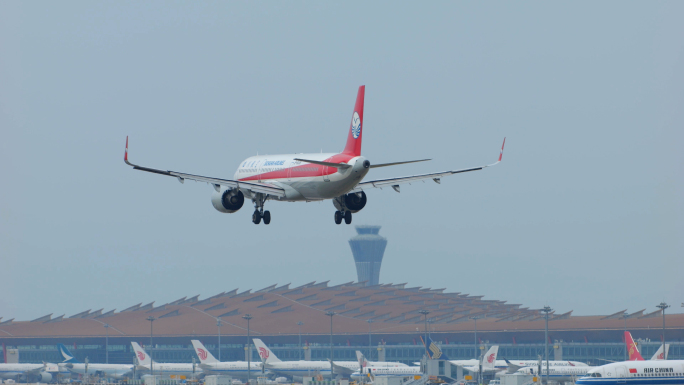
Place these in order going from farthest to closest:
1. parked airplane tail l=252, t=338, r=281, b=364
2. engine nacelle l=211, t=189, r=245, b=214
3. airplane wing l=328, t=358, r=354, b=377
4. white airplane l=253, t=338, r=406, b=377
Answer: parked airplane tail l=252, t=338, r=281, b=364
airplane wing l=328, t=358, r=354, b=377
white airplane l=253, t=338, r=406, b=377
engine nacelle l=211, t=189, r=245, b=214

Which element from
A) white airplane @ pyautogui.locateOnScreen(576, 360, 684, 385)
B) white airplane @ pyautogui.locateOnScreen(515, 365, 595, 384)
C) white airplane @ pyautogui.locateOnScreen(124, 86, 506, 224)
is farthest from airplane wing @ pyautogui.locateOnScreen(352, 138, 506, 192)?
white airplane @ pyautogui.locateOnScreen(515, 365, 595, 384)

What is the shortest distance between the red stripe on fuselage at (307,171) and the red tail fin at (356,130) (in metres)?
1.20

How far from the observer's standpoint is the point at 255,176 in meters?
71.1

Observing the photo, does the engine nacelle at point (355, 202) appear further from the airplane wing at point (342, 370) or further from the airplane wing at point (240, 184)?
the airplane wing at point (342, 370)

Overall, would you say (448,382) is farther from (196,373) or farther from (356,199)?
(356,199)

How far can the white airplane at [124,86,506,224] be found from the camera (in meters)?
62.8

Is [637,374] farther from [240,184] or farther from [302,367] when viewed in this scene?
[302,367]

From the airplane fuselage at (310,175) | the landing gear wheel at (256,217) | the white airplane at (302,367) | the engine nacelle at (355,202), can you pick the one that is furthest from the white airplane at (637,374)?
the white airplane at (302,367)

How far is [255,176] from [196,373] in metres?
136

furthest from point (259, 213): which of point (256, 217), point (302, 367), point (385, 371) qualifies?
point (302, 367)

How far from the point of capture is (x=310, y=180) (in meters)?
64.5

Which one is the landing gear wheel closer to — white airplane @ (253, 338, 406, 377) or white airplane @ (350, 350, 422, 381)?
white airplane @ (350, 350, 422, 381)

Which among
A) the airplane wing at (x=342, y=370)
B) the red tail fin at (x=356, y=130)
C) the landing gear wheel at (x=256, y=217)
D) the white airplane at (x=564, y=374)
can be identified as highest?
the red tail fin at (x=356, y=130)

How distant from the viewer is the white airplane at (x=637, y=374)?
97.8 m
